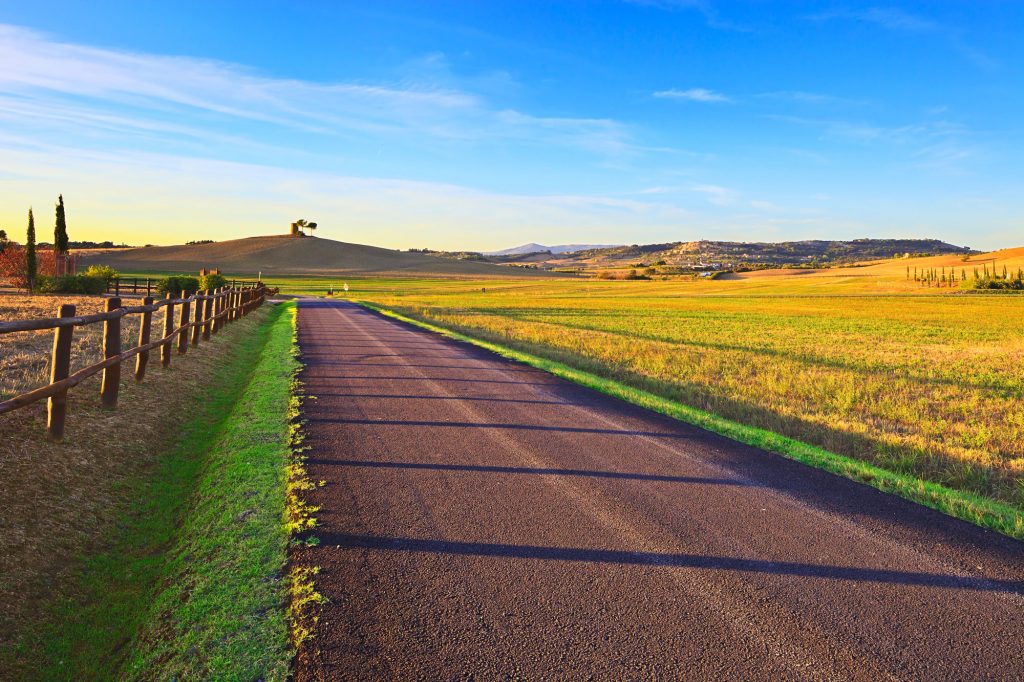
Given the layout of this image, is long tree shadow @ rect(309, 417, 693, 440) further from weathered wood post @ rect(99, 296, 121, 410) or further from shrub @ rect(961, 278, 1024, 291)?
shrub @ rect(961, 278, 1024, 291)

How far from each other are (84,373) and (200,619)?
5387 mm

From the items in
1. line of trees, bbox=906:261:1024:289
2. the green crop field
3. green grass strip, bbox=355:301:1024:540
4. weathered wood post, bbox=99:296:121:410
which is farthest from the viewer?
line of trees, bbox=906:261:1024:289

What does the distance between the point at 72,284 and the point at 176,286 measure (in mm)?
6753

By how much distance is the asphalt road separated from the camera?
3.78m

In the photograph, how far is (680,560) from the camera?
5.00 metres

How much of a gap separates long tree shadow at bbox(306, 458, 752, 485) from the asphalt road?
0.04m

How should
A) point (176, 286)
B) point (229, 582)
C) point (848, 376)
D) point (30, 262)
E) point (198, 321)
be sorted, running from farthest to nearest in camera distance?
point (176, 286) < point (30, 262) < point (198, 321) < point (848, 376) < point (229, 582)

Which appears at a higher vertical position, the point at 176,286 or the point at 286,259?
the point at 286,259

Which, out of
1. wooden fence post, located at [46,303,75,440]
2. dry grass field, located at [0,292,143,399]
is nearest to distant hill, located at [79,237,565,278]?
dry grass field, located at [0,292,143,399]

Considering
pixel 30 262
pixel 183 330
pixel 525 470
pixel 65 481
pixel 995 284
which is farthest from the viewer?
pixel 995 284

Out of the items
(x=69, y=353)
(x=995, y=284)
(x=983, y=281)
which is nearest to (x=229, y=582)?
(x=69, y=353)

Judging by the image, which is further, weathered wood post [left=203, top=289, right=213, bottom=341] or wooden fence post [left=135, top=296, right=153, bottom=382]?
weathered wood post [left=203, top=289, right=213, bottom=341]

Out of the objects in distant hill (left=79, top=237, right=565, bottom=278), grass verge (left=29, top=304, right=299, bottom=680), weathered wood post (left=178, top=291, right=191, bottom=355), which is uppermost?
distant hill (left=79, top=237, right=565, bottom=278)

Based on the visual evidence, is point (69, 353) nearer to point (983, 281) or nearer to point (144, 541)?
point (144, 541)
